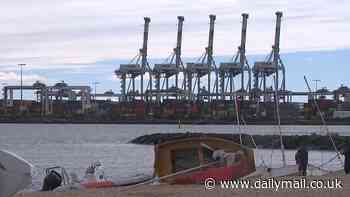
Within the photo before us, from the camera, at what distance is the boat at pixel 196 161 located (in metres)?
24.4

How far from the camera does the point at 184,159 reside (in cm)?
2503

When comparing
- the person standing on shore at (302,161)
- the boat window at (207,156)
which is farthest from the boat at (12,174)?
Result: the person standing on shore at (302,161)

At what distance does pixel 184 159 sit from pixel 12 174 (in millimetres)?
15585

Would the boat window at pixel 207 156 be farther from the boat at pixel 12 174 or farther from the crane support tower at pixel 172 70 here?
the crane support tower at pixel 172 70

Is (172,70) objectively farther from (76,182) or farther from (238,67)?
(76,182)

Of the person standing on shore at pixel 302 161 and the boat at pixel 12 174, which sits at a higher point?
the boat at pixel 12 174

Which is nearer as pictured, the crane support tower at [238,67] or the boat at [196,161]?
the boat at [196,161]

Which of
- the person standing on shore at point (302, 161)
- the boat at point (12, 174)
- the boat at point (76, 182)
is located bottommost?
the boat at point (76, 182)

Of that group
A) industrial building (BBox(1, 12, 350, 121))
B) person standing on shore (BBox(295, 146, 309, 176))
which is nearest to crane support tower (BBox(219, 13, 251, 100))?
industrial building (BBox(1, 12, 350, 121))

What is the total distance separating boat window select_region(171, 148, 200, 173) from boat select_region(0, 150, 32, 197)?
14982 mm

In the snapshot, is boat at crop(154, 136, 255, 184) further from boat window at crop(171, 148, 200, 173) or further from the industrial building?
the industrial building

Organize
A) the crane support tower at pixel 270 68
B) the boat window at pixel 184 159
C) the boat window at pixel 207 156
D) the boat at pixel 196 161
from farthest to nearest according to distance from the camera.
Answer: the crane support tower at pixel 270 68
the boat window at pixel 207 156
the boat window at pixel 184 159
the boat at pixel 196 161

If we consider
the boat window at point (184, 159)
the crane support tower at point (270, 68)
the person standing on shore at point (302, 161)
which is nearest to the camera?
the boat window at point (184, 159)

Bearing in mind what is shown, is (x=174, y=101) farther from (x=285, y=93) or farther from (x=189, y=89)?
(x=285, y=93)
